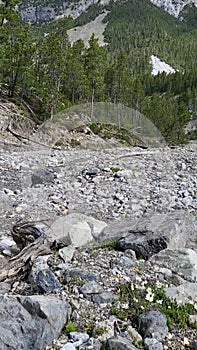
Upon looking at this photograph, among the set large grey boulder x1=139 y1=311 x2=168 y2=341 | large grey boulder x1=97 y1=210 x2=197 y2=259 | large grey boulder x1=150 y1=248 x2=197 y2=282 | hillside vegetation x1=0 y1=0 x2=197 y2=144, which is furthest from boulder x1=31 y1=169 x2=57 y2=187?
hillside vegetation x1=0 y1=0 x2=197 y2=144

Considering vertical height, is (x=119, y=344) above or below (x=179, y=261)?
below

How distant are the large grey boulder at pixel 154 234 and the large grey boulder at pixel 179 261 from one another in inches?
16.6

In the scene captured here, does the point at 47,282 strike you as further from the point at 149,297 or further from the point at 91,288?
the point at 149,297

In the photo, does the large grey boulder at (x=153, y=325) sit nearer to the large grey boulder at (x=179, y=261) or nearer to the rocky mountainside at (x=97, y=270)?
the rocky mountainside at (x=97, y=270)

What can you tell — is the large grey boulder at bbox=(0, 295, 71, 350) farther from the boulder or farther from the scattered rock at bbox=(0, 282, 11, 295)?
the boulder

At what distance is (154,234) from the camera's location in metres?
9.07

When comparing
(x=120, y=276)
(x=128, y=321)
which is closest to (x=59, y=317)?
(x=128, y=321)

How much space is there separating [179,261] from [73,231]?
257 cm

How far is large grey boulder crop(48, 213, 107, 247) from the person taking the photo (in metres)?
9.06

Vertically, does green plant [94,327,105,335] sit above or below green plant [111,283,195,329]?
below

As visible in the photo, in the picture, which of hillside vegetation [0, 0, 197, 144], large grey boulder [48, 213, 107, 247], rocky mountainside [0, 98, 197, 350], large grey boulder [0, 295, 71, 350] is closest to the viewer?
large grey boulder [0, 295, 71, 350]

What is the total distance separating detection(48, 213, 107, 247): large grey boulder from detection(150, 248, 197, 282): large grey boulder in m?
1.80

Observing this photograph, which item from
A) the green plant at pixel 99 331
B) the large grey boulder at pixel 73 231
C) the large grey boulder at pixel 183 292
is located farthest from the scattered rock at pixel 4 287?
the large grey boulder at pixel 183 292

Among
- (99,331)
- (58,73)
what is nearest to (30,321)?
(99,331)
